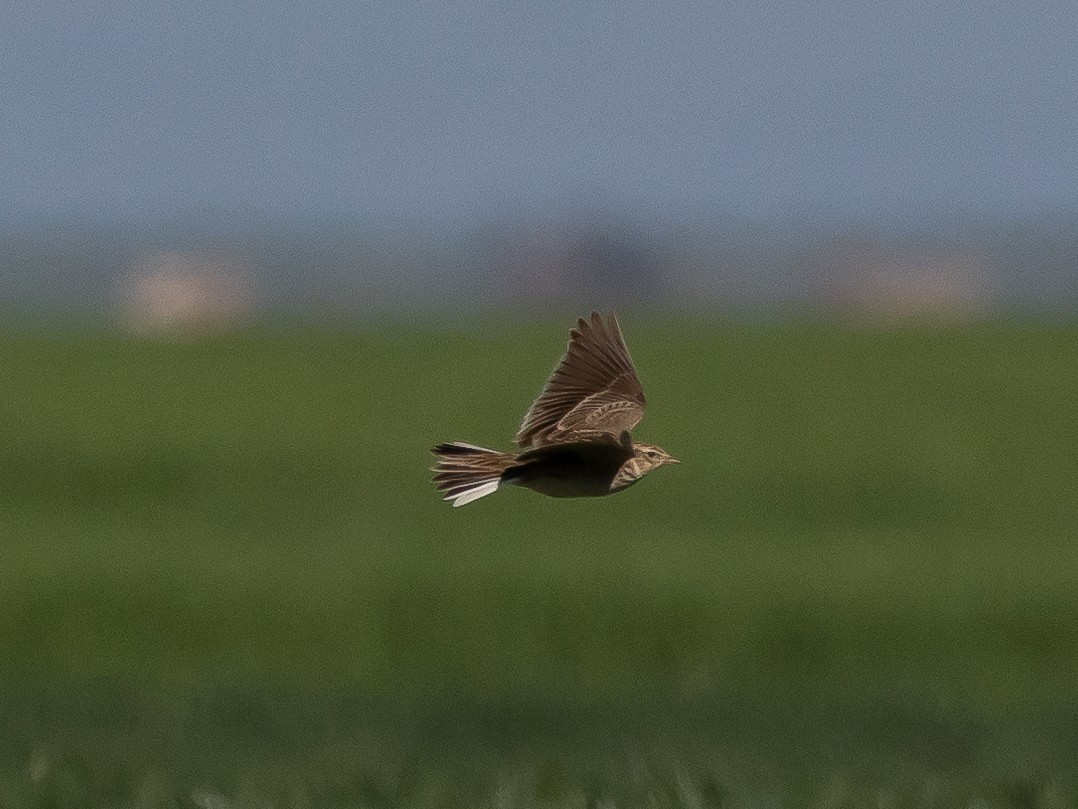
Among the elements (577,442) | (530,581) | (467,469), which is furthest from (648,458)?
(530,581)

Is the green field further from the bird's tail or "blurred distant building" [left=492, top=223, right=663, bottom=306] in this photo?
"blurred distant building" [left=492, top=223, right=663, bottom=306]

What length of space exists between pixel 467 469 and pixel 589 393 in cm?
38

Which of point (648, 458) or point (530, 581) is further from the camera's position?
point (530, 581)

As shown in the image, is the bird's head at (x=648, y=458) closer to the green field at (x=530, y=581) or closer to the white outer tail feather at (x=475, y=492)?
the white outer tail feather at (x=475, y=492)

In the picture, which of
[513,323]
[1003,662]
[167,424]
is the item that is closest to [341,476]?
[167,424]

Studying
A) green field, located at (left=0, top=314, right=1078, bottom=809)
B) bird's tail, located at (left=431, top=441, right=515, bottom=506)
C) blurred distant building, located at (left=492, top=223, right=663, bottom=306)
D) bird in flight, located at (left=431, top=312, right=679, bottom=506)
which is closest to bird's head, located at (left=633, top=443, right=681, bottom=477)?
bird in flight, located at (left=431, top=312, right=679, bottom=506)

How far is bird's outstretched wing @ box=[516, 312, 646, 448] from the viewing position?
143 inches

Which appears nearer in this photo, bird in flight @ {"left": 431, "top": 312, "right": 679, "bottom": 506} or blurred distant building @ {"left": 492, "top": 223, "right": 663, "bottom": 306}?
bird in flight @ {"left": 431, "top": 312, "right": 679, "bottom": 506}

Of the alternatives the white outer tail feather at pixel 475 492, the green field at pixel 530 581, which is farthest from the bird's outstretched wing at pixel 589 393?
the green field at pixel 530 581

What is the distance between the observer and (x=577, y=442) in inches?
137

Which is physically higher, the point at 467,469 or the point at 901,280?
the point at 467,469

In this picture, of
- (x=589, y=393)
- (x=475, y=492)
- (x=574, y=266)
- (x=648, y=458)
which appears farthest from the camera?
(x=574, y=266)

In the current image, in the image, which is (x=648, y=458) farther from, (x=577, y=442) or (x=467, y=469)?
(x=467, y=469)

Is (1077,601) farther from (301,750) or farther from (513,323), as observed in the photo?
(513,323)
